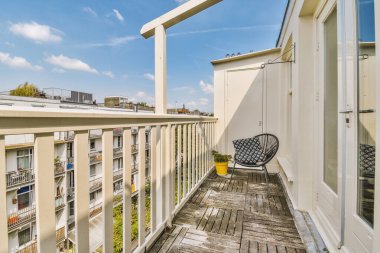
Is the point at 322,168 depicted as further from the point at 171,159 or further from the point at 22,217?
the point at 22,217

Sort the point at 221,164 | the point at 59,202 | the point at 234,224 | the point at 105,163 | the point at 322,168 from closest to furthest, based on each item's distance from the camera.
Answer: the point at 59,202, the point at 105,163, the point at 322,168, the point at 234,224, the point at 221,164

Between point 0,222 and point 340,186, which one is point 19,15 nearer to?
point 0,222

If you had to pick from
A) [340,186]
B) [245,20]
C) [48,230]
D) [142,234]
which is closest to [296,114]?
[340,186]

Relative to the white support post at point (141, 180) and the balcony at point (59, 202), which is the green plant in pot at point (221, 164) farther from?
the balcony at point (59, 202)

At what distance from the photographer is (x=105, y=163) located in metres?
1.03

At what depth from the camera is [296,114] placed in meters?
2.07

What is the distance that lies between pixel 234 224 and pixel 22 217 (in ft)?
5.38

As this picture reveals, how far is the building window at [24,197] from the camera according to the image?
685 mm

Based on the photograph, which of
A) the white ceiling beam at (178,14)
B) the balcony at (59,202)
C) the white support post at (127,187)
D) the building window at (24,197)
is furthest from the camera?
the white ceiling beam at (178,14)

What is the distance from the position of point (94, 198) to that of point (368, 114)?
4.93 ft

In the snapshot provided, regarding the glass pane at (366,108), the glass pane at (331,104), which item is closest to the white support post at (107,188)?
the glass pane at (366,108)

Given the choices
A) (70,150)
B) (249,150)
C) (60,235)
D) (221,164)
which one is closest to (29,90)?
(70,150)

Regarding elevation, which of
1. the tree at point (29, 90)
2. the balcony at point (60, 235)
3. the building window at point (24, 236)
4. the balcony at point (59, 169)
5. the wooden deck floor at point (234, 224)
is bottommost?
the wooden deck floor at point (234, 224)

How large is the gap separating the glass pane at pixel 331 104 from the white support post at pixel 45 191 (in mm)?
1734
